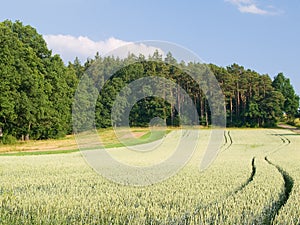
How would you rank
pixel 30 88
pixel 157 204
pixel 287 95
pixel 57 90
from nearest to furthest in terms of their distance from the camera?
pixel 157 204, pixel 30 88, pixel 57 90, pixel 287 95

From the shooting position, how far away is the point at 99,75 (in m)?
33.5

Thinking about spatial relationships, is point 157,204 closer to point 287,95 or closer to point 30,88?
point 30,88

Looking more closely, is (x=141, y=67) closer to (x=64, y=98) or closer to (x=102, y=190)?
(x=102, y=190)

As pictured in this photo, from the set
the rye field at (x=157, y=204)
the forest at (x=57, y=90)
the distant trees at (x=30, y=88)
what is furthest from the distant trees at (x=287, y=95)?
the rye field at (x=157, y=204)

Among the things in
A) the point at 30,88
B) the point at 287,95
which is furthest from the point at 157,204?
the point at 287,95

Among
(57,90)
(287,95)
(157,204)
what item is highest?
A: (287,95)

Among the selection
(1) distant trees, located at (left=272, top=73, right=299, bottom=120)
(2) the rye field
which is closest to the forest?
(1) distant trees, located at (left=272, top=73, right=299, bottom=120)

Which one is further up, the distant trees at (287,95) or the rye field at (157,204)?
the distant trees at (287,95)

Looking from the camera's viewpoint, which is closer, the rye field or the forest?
the rye field

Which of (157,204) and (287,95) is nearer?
(157,204)

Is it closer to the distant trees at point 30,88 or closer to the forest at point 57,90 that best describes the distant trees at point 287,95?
the forest at point 57,90

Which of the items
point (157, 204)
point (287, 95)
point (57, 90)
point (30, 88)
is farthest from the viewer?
point (287, 95)

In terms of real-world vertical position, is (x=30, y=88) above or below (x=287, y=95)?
below

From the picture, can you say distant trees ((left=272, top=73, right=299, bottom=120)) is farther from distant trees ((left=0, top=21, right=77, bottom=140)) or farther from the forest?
distant trees ((left=0, top=21, right=77, bottom=140))
